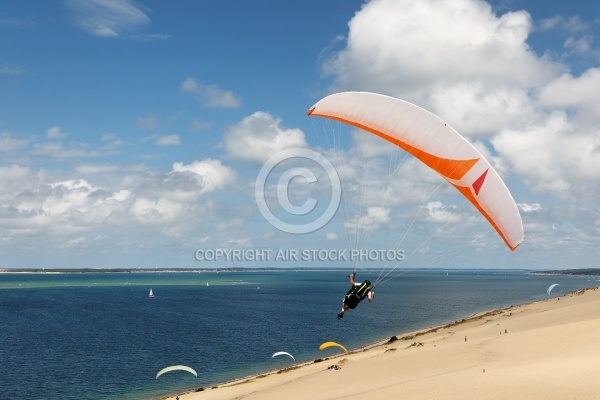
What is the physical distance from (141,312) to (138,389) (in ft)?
198

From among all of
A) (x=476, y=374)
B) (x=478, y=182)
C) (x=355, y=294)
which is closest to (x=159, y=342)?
(x=355, y=294)

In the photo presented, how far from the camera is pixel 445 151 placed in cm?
1886

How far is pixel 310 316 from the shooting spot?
8306 cm

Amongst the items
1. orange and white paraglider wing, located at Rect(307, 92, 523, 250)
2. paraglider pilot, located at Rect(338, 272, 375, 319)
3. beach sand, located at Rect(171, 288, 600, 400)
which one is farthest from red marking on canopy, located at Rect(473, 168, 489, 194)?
beach sand, located at Rect(171, 288, 600, 400)

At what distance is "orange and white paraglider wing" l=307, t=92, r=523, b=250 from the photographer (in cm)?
1841

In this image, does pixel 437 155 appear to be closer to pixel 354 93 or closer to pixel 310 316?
pixel 354 93

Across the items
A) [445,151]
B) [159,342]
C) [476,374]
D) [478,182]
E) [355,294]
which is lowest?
[159,342]

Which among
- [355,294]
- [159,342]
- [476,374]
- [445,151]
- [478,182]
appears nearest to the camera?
[476,374]

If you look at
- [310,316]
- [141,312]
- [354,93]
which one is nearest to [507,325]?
[354,93]

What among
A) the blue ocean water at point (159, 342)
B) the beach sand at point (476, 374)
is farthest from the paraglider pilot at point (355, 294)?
the blue ocean water at point (159, 342)

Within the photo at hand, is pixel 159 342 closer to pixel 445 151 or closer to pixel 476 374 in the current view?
pixel 476 374

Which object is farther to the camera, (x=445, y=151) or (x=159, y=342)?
(x=159, y=342)

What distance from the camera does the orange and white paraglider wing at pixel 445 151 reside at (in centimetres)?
1841

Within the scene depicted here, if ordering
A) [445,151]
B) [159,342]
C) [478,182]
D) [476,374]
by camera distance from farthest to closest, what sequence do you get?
1. [159,342]
2. [445,151]
3. [478,182]
4. [476,374]
